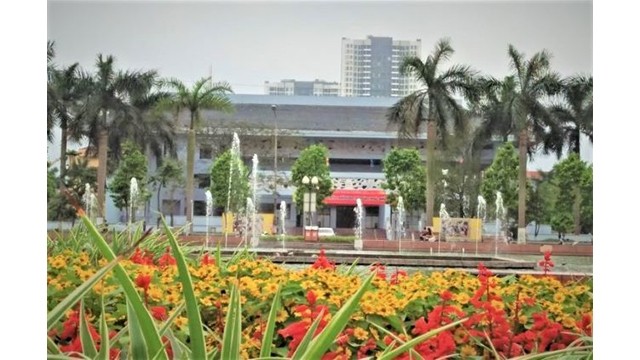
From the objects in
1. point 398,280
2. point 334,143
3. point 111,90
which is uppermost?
point 111,90

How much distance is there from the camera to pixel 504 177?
346 centimetres

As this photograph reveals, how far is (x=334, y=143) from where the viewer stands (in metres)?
3.49

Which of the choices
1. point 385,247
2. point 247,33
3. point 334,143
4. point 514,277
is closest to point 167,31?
point 247,33

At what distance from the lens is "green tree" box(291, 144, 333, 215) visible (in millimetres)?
3484

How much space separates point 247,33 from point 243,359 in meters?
1.34

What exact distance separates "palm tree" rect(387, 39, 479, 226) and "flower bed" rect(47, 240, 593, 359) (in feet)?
1.34

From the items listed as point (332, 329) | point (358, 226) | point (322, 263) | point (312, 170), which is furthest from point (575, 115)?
point (332, 329)

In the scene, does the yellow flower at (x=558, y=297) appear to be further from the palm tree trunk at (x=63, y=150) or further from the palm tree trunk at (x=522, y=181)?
the palm tree trunk at (x=63, y=150)

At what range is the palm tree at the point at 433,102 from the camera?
346 centimetres

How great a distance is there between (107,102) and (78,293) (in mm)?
1247

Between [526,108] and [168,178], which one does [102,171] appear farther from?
[526,108]

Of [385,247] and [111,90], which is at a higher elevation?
[111,90]

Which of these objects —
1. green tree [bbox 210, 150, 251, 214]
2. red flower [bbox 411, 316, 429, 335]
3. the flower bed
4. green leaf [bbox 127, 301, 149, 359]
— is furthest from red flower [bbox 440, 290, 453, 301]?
green leaf [bbox 127, 301, 149, 359]
